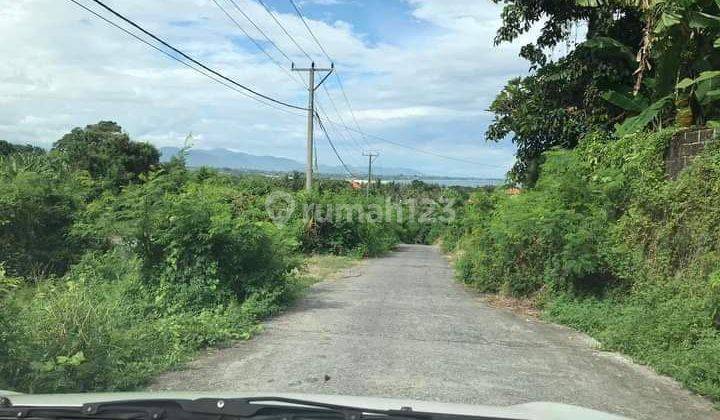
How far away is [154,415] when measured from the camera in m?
3.00

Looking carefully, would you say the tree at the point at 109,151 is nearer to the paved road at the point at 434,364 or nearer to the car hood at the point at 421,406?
the paved road at the point at 434,364

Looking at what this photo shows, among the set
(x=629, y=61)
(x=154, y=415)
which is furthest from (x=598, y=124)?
(x=154, y=415)

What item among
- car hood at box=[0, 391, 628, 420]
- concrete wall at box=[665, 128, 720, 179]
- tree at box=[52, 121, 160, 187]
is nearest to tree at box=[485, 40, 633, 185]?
concrete wall at box=[665, 128, 720, 179]

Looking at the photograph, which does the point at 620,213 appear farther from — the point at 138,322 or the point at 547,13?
the point at 138,322

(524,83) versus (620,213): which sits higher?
(524,83)

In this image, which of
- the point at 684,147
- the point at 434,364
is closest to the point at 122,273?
the point at 434,364

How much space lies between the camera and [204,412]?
3.03 m

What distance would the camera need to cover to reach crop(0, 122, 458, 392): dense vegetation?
261 inches

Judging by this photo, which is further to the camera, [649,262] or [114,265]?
[114,265]

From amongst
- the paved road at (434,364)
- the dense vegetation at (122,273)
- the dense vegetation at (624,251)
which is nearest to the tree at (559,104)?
the dense vegetation at (624,251)

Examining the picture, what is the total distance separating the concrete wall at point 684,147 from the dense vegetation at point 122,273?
24.4ft

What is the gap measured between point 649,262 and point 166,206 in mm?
8490

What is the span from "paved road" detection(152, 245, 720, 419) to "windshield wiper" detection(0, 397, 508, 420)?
11.7 feet

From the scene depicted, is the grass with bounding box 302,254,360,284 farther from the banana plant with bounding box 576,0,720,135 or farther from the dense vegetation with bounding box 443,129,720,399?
the banana plant with bounding box 576,0,720,135
